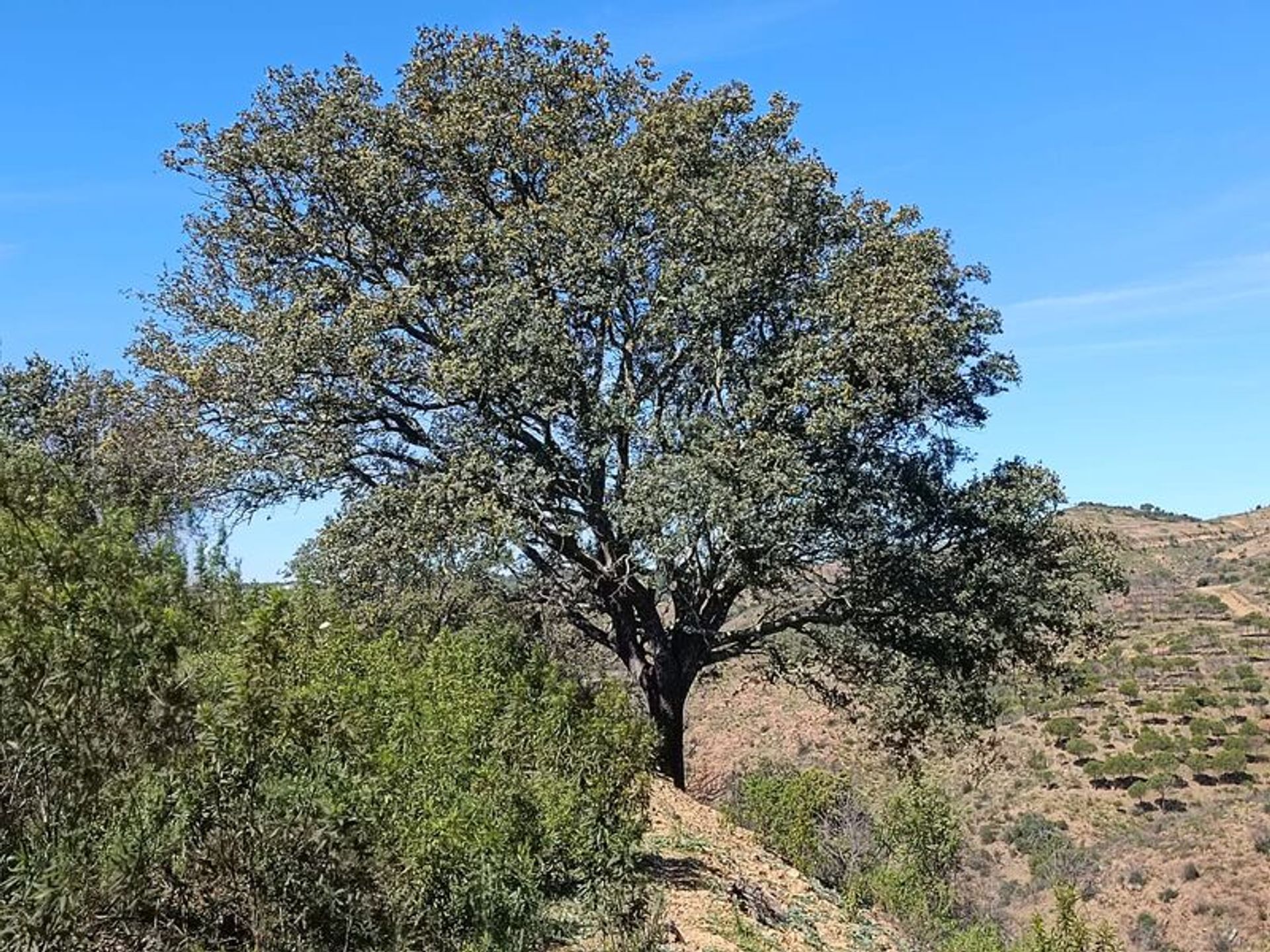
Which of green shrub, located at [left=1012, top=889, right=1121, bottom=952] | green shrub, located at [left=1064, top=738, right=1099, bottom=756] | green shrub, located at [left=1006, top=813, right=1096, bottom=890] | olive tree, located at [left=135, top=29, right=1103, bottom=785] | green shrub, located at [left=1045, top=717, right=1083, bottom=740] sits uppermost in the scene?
olive tree, located at [left=135, top=29, right=1103, bottom=785]

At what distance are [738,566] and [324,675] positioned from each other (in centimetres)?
717

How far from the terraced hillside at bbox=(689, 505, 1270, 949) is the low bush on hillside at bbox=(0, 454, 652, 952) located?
1499 centimetres

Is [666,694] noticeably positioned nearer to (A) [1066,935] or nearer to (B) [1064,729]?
(A) [1066,935]

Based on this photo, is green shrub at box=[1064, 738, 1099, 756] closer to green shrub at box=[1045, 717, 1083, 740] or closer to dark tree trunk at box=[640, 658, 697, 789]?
green shrub at box=[1045, 717, 1083, 740]

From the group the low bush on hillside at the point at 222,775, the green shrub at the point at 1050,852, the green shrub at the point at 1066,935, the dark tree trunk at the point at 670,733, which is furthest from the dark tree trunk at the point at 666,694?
the green shrub at the point at 1050,852

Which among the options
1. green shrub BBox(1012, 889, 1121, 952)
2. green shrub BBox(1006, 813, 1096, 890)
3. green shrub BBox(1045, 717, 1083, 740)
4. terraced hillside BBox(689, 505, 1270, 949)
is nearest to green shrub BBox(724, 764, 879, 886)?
terraced hillside BBox(689, 505, 1270, 949)

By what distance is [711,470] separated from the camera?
38.1 feet

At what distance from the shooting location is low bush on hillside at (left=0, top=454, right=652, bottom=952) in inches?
186

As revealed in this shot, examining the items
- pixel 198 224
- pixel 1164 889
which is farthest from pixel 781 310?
pixel 1164 889

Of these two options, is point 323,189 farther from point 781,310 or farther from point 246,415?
point 781,310

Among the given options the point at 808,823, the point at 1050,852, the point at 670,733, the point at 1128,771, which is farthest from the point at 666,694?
the point at 1128,771

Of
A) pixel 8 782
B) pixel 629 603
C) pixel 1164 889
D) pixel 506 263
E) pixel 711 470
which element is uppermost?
pixel 506 263

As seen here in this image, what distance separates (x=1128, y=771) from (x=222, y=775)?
118 feet

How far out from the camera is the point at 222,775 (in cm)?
535
